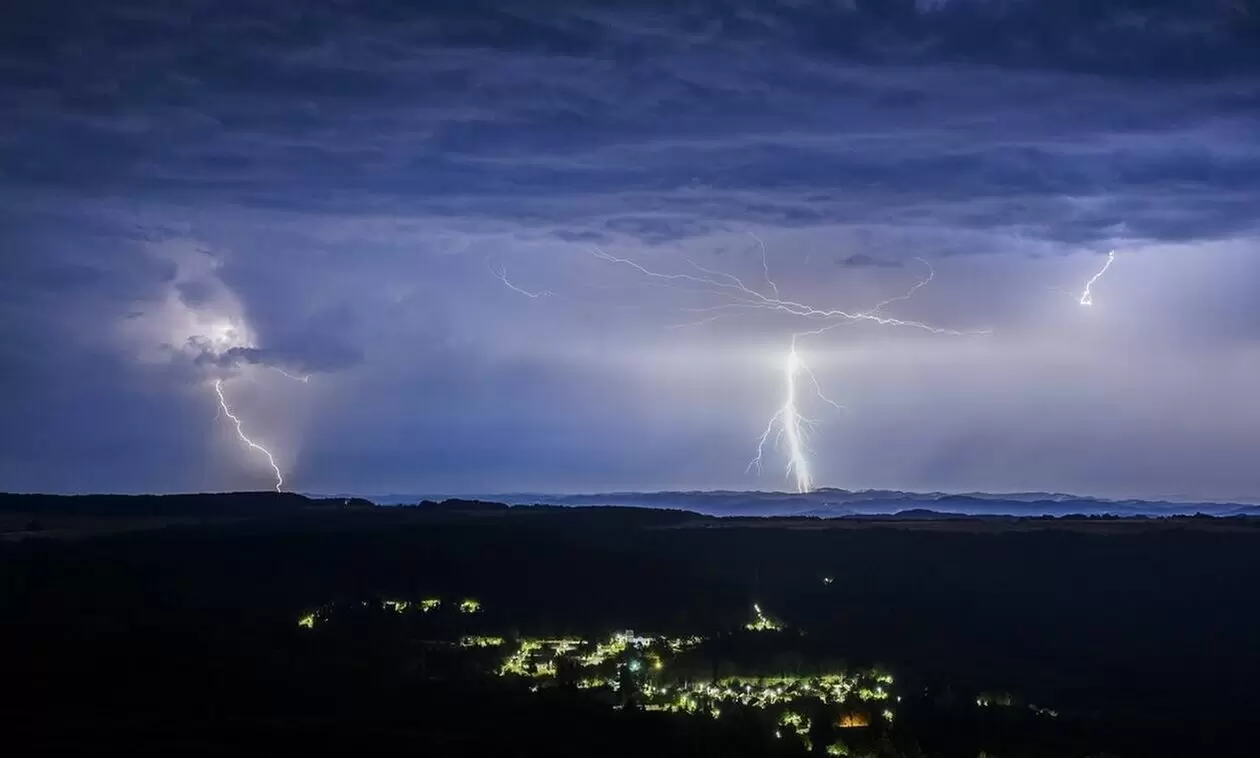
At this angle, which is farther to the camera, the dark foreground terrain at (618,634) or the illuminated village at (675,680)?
the illuminated village at (675,680)

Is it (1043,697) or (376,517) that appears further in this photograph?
(376,517)

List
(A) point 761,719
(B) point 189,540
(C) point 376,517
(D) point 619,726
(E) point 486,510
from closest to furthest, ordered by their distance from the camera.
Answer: (D) point 619,726
(A) point 761,719
(B) point 189,540
(C) point 376,517
(E) point 486,510

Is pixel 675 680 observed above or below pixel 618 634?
below

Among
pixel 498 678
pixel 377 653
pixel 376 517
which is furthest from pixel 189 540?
pixel 498 678

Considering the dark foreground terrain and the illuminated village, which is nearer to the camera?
the dark foreground terrain

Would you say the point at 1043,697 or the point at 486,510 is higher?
the point at 486,510

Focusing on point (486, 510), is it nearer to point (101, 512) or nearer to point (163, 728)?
point (101, 512)

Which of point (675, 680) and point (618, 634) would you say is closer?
point (675, 680)

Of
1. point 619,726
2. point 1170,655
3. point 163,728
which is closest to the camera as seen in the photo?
point 163,728
